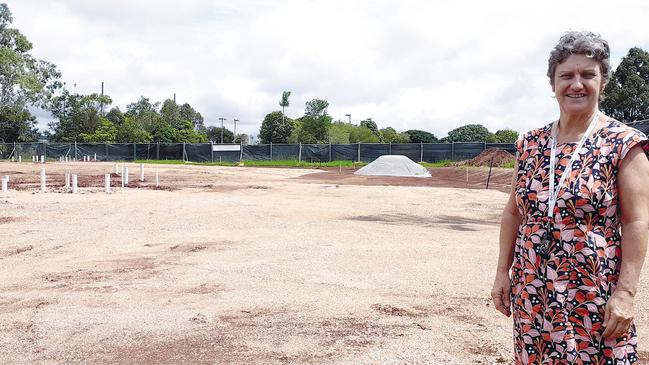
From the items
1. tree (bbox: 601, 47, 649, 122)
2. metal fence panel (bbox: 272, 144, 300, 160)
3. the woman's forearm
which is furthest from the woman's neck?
tree (bbox: 601, 47, 649, 122)

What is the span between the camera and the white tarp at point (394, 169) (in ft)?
111

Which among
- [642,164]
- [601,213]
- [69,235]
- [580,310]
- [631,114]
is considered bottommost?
[69,235]

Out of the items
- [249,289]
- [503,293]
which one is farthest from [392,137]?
[503,293]

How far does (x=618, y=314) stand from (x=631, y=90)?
2051 inches

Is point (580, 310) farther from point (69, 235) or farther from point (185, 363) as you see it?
point (69, 235)

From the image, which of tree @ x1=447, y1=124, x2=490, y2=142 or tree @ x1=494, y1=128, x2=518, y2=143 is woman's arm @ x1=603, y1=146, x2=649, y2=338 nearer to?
tree @ x1=494, y1=128, x2=518, y2=143

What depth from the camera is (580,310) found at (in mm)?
2244

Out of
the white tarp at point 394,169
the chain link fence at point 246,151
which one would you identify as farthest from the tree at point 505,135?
the white tarp at point 394,169

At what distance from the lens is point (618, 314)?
2172 mm

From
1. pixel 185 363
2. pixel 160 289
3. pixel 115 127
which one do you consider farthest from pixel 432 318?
pixel 115 127

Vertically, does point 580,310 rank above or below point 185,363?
above

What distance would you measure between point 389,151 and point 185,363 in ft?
144

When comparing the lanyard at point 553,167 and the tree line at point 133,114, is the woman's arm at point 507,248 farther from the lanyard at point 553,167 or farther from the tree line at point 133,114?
the tree line at point 133,114

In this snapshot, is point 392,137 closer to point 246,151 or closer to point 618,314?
point 246,151
